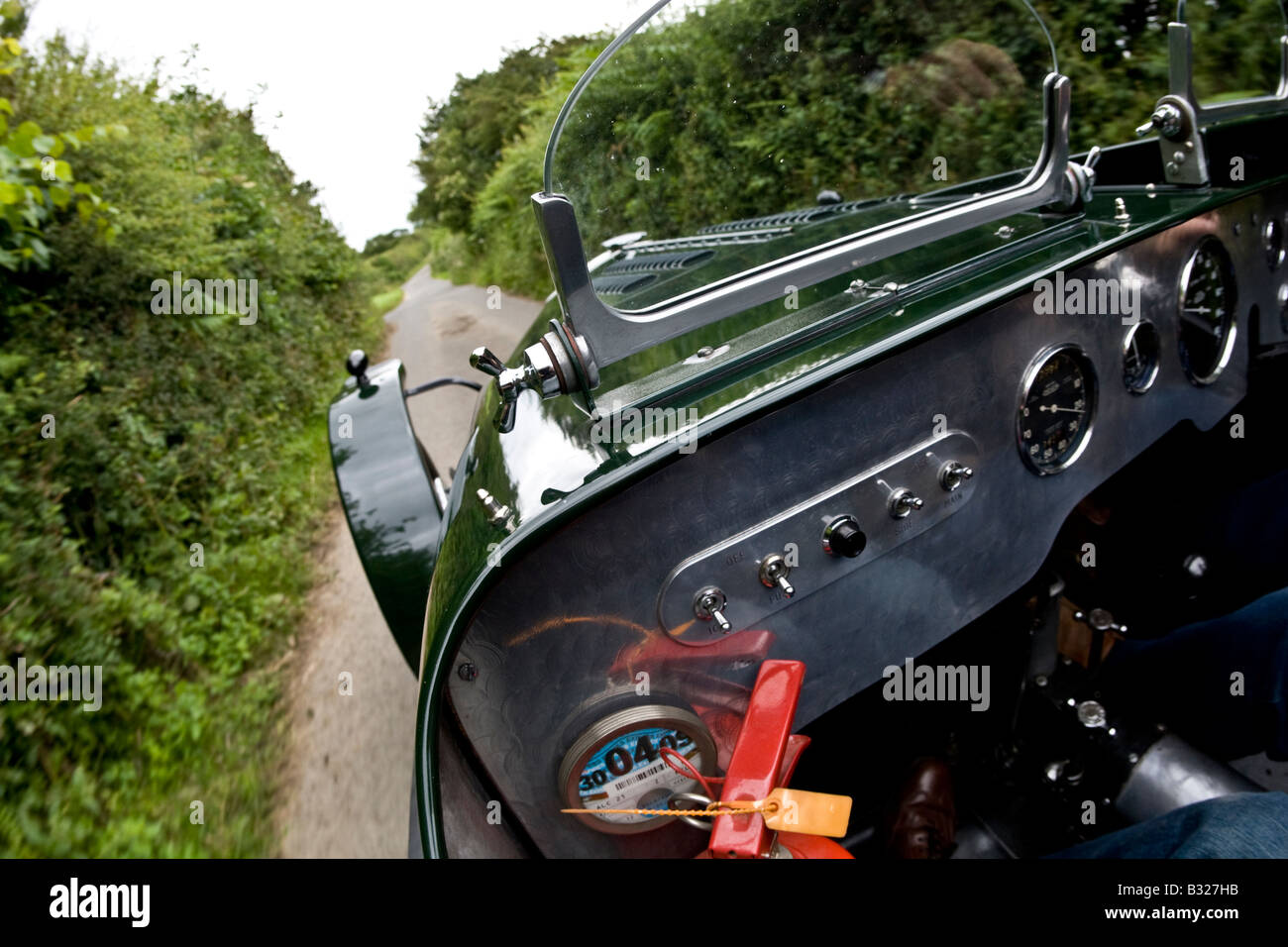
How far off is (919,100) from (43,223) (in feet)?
20.1

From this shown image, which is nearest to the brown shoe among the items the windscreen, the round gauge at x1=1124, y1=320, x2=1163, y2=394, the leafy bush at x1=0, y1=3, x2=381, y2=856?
the round gauge at x1=1124, y1=320, x2=1163, y2=394

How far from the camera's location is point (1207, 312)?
2.07 m

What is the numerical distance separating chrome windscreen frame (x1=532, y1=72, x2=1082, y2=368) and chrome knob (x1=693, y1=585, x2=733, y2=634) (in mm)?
491

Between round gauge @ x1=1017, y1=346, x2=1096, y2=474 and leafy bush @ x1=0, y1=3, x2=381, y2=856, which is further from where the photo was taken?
leafy bush @ x1=0, y1=3, x2=381, y2=856

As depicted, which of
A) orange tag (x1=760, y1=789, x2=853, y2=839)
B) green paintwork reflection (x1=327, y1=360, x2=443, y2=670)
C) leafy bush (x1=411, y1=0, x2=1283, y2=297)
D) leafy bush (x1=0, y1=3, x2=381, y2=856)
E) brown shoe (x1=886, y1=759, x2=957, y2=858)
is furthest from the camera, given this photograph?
leafy bush (x1=0, y1=3, x2=381, y2=856)

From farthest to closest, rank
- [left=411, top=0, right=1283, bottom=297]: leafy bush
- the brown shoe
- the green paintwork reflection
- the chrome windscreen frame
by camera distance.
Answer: the green paintwork reflection, the brown shoe, [left=411, top=0, right=1283, bottom=297]: leafy bush, the chrome windscreen frame

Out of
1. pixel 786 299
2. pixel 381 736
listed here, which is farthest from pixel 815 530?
pixel 381 736

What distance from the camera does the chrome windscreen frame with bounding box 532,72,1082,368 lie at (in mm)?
1398

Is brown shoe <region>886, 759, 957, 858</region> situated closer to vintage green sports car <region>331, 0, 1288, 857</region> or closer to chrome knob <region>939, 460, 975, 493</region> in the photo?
vintage green sports car <region>331, 0, 1288, 857</region>

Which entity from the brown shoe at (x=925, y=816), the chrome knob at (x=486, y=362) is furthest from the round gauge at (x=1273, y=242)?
the chrome knob at (x=486, y=362)

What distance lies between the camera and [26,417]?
14.3 ft

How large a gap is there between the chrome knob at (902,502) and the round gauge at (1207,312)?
3.36 ft

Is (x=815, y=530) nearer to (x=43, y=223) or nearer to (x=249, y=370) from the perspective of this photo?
(x=43, y=223)

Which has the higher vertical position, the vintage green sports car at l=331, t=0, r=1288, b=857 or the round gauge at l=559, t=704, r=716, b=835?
the vintage green sports car at l=331, t=0, r=1288, b=857
